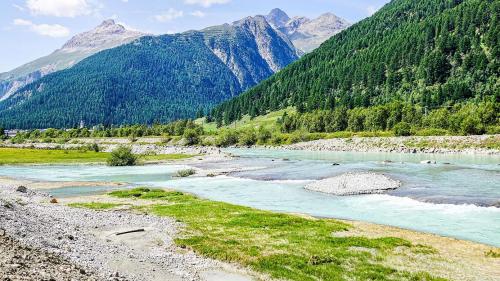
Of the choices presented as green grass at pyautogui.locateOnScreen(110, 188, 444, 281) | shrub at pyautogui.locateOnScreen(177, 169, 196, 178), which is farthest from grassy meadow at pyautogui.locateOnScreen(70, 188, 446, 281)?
shrub at pyautogui.locateOnScreen(177, 169, 196, 178)

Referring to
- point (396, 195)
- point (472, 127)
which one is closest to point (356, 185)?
point (396, 195)

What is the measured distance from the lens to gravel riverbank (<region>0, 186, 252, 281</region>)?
82.5ft

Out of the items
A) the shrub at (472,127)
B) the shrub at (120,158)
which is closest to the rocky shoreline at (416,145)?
the shrub at (472,127)

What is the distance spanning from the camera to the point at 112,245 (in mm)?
30875

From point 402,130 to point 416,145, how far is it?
929 inches

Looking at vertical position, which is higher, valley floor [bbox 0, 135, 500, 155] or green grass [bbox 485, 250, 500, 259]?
valley floor [bbox 0, 135, 500, 155]

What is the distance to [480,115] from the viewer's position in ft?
475

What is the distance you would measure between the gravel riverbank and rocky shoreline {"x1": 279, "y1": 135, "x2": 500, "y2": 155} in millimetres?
104304

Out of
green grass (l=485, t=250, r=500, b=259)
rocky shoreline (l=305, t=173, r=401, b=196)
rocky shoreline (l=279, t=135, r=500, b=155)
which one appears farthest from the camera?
rocky shoreline (l=279, t=135, r=500, b=155)

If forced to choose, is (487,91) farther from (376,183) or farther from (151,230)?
(151,230)

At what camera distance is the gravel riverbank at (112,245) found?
25141 mm

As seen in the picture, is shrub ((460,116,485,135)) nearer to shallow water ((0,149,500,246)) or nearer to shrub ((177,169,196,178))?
shallow water ((0,149,500,246))

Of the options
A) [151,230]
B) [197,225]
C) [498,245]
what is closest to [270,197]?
[197,225]

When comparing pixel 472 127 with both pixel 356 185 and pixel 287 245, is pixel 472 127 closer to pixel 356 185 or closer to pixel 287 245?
pixel 356 185
